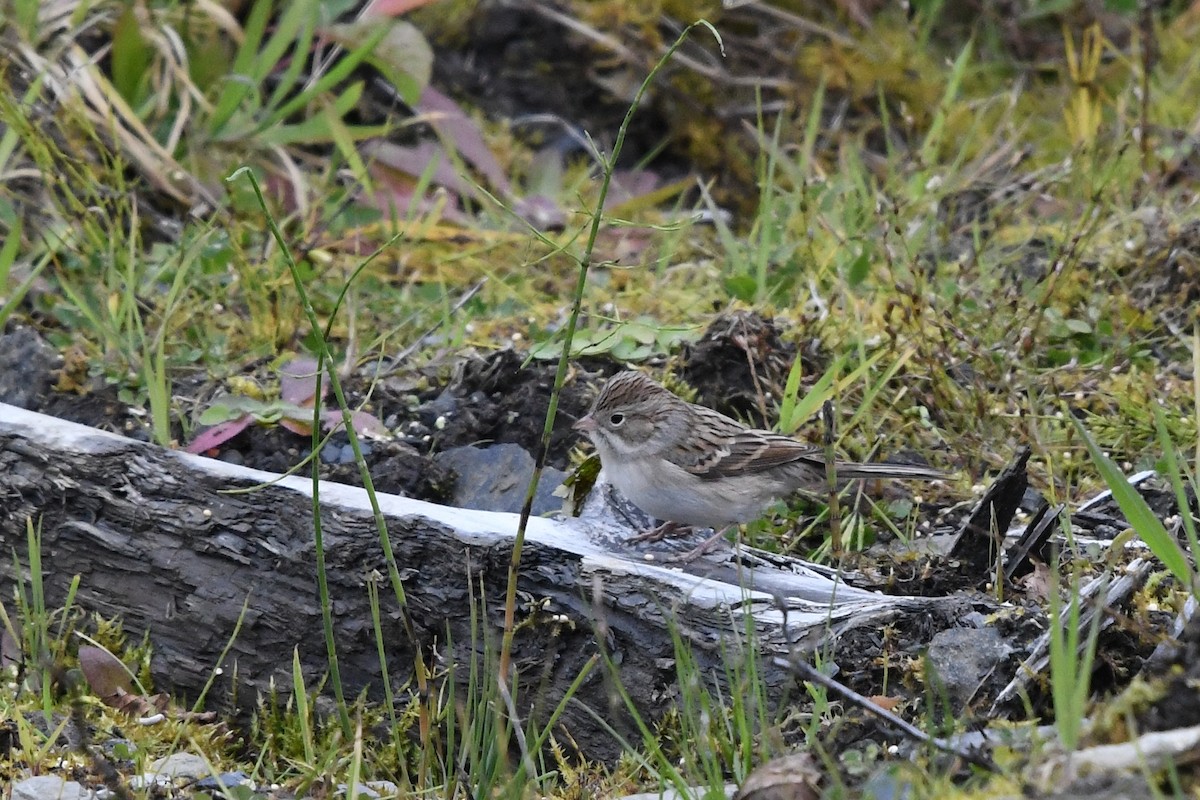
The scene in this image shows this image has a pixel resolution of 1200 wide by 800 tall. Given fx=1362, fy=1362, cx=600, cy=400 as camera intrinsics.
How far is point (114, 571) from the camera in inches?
155

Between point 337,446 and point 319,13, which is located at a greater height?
point 319,13

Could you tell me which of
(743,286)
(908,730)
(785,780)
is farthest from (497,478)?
(908,730)

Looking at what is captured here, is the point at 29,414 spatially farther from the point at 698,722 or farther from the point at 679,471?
the point at 698,722

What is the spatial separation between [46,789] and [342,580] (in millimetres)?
893

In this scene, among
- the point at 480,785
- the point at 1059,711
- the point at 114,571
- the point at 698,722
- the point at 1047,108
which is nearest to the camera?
the point at 1059,711

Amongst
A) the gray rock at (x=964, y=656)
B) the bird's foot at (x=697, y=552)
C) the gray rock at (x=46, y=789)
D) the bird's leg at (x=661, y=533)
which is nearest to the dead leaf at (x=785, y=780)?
the gray rock at (x=964, y=656)

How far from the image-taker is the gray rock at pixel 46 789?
126 inches

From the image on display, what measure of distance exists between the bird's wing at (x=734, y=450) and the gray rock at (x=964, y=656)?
3.89 ft

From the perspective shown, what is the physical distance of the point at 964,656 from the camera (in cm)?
320

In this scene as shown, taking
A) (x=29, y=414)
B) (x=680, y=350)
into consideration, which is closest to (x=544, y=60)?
(x=680, y=350)

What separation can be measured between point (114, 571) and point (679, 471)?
5.53 feet

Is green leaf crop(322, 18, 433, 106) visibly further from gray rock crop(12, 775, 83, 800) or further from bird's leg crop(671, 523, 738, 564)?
gray rock crop(12, 775, 83, 800)

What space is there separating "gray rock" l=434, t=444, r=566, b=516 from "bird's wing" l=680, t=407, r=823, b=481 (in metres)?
0.47

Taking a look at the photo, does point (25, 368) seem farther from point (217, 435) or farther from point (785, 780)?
point (785, 780)
